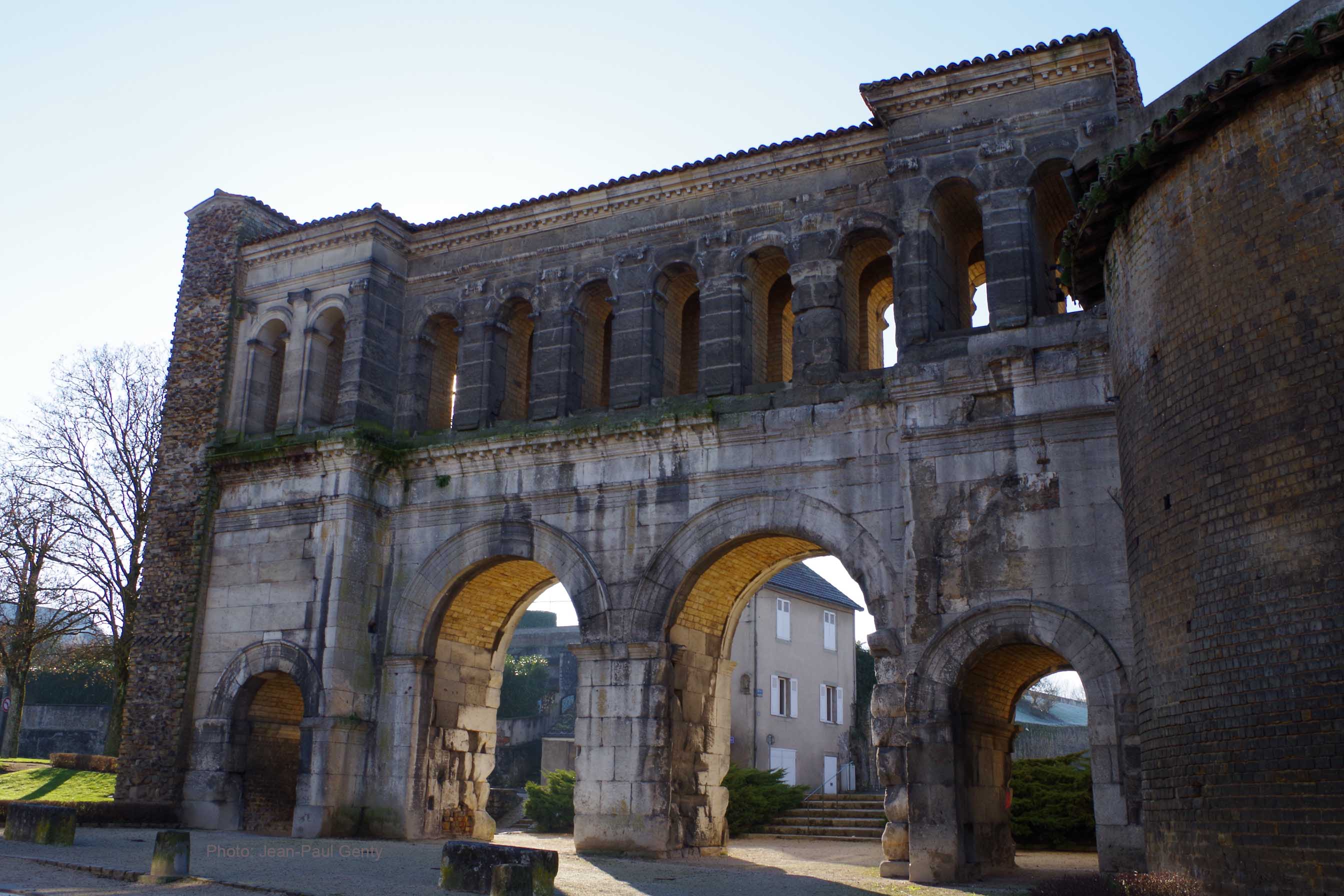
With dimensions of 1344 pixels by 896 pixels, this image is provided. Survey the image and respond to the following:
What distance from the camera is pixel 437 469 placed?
1870cm

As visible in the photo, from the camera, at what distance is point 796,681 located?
35.2m

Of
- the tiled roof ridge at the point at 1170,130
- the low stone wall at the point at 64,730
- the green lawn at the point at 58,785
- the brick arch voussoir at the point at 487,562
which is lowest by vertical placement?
the green lawn at the point at 58,785

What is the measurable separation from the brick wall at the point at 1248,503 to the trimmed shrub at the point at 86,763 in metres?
22.0

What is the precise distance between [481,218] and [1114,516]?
1127 cm

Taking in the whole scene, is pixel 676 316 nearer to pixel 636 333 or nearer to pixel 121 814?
pixel 636 333

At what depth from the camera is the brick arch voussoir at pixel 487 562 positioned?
16984 millimetres

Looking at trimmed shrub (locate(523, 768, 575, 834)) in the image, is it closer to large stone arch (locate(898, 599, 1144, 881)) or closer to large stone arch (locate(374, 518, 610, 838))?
large stone arch (locate(374, 518, 610, 838))

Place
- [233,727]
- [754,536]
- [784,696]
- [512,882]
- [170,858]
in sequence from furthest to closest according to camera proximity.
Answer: [784,696]
[233,727]
[754,536]
[170,858]
[512,882]

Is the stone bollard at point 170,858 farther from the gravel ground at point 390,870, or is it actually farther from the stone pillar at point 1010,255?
the stone pillar at point 1010,255

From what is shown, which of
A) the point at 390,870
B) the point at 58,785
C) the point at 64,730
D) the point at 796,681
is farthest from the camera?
the point at 64,730

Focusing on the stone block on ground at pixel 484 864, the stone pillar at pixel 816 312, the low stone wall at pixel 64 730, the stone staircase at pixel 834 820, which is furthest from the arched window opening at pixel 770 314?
the low stone wall at pixel 64 730

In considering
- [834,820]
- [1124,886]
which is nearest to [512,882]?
[1124,886]

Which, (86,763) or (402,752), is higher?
(402,752)

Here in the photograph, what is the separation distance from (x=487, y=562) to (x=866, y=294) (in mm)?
7154
